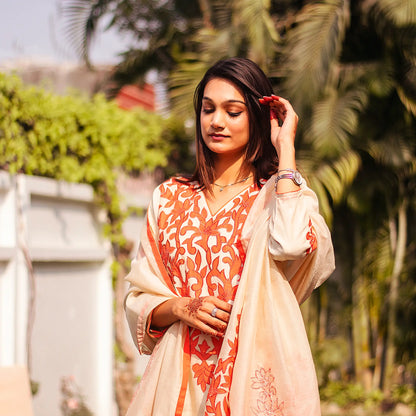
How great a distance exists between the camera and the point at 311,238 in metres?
1.90

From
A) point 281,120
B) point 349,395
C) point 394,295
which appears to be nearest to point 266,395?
point 281,120

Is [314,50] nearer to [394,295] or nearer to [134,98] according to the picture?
[394,295]

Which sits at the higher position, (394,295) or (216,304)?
(394,295)

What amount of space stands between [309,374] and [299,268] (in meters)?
0.30

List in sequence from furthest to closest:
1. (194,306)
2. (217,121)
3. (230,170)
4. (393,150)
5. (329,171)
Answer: (393,150) < (329,171) < (230,170) < (217,121) < (194,306)

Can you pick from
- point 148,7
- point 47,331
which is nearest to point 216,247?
point 47,331

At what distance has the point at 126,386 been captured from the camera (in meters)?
5.88

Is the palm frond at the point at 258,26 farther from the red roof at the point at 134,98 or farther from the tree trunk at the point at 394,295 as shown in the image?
the red roof at the point at 134,98

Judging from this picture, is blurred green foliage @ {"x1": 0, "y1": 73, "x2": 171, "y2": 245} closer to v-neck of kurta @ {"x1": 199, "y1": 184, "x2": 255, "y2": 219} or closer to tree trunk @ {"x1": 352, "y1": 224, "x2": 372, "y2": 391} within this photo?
tree trunk @ {"x1": 352, "y1": 224, "x2": 372, "y2": 391}

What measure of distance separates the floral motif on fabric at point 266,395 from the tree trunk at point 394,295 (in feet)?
17.9

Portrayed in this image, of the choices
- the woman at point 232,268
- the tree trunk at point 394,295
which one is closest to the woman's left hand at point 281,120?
the woman at point 232,268

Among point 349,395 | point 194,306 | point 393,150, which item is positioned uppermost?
point 393,150

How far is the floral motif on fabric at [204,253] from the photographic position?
6.67ft

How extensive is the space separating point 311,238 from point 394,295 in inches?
216
